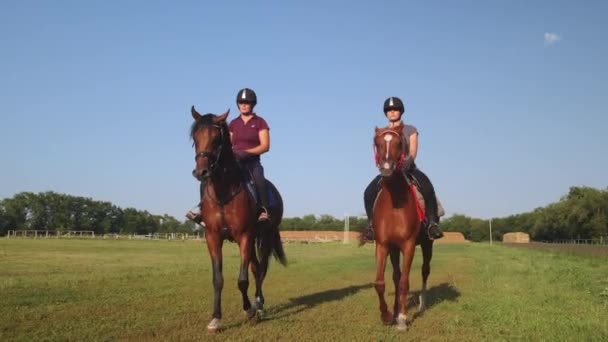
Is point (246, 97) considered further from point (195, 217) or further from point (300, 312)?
point (300, 312)

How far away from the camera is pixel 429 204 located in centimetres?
930

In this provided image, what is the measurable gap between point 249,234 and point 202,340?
2.07m

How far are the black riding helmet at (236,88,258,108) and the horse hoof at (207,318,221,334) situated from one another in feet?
12.9

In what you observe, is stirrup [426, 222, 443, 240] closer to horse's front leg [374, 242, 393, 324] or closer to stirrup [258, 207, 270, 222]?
horse's front leg [374, 242, 393, 324]

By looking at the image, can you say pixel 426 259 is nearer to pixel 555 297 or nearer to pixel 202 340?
pixel 555 297

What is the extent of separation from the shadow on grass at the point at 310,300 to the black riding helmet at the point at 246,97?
3907 mm

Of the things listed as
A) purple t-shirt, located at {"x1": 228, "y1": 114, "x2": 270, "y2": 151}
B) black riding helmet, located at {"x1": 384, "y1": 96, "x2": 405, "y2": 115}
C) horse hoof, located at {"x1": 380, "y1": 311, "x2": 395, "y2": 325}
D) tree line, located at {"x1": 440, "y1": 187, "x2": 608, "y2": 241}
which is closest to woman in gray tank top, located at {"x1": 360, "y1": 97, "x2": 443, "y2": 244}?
black riding helmet, located at {"x1": 384, "y1": 96, "x2": 405, "y2": 115}

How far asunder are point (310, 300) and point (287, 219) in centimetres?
17523

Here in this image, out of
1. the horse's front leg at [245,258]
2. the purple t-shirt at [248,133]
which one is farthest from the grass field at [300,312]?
the purple t-shirt at [248,133]

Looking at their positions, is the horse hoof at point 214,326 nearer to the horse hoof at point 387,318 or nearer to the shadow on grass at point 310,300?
the shadow on grass at point 310,300

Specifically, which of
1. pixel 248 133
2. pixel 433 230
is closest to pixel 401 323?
pixel 433 230

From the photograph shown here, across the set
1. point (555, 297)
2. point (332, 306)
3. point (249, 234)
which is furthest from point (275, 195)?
point (555, 297)

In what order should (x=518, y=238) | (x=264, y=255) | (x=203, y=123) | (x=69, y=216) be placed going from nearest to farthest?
(x=203, y=123) < (x=264, y=255) < (x=518, y=238) < (x=69, y=216)

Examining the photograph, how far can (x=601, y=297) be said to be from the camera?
10594 millimetres
